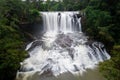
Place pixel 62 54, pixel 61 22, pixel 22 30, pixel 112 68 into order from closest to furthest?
pixel 112 68 < pixel 62 54 < pixel 22 30 < pixel 61 22

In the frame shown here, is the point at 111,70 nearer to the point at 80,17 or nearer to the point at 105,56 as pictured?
the point at 105,56

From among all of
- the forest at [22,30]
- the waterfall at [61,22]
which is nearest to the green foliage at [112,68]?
the forest at [22,30]

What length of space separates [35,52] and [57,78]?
4328 mm

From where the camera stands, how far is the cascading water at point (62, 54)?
13453 millimetres

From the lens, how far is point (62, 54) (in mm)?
15328

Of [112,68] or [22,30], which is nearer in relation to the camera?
[112,68]

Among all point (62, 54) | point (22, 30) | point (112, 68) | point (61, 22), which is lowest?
point (62, 54)

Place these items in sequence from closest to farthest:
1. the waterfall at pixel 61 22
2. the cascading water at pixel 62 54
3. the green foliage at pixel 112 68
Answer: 1. the green foliage at pixel 112 68
2. the cascading water at pixel 62 54
3. the waterfall at pixel 61 22

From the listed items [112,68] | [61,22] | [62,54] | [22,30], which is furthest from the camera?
[61,22]

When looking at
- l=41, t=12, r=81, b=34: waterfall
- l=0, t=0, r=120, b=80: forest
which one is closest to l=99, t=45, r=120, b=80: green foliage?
l=0, t=0, r=120, b=80: forest

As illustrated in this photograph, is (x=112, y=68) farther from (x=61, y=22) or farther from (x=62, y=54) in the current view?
(x=61, y=22)

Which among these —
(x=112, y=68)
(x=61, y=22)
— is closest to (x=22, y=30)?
(x=61, y=22)

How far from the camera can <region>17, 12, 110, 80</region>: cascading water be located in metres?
13.5

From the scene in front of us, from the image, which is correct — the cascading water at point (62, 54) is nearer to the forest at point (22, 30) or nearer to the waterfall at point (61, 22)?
the waterfall at point (61, 22)
